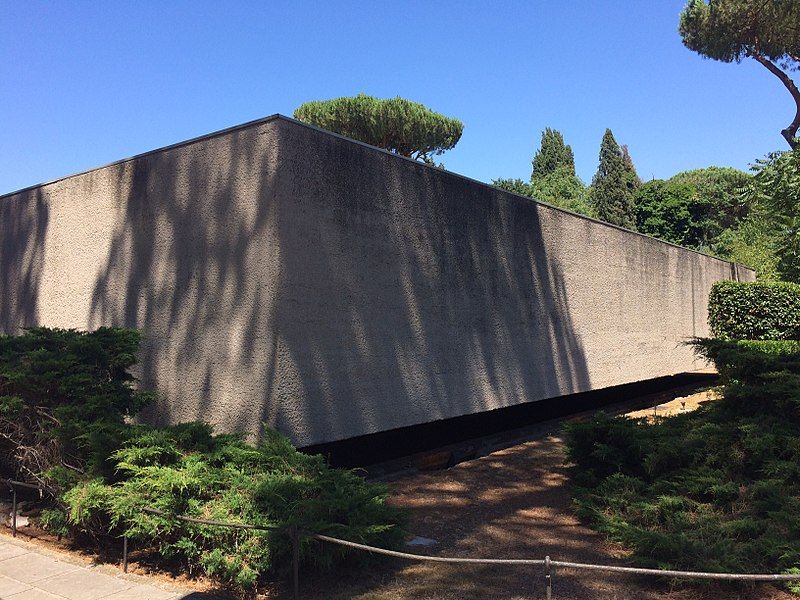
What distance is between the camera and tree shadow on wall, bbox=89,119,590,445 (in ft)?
21.7

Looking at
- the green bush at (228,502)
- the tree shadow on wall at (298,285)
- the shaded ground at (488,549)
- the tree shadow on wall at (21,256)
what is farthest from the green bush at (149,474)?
the tree shadow on wall at (21,256)

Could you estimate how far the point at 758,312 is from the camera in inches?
647

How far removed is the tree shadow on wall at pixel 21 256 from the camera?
9484 mm

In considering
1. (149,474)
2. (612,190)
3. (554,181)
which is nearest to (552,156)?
(554,181)

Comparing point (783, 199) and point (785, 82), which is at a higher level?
point (785, 82)

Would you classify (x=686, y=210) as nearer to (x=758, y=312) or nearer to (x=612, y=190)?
(x=612, y=190)

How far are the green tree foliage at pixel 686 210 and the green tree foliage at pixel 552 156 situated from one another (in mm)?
15931

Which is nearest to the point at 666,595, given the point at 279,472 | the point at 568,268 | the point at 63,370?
the point at 279,472

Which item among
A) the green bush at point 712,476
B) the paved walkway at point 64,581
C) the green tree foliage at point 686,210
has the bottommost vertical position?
the paved walkway at point 64,581

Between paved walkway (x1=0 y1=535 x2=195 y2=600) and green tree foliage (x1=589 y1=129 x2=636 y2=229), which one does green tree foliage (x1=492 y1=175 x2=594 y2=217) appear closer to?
green tree foliage (x1=589 y1=129 x2=636 y2=229)

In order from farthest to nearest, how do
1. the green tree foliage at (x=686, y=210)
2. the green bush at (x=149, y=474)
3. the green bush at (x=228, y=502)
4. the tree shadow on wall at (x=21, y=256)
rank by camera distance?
1. the green tree foliage at (x=686, y=210)
2. the tree shadow on wall at (x=21, y=256)
3. the green bush at (x=149, y=474)
4. the green bush at (x=228, y=502)

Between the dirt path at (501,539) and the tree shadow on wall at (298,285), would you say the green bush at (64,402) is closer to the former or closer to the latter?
the tree shadow on wall at (298,285)

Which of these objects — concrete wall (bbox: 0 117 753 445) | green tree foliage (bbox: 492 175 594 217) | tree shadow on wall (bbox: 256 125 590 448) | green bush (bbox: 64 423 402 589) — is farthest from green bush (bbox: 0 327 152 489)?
green tree foliage (bbox: 492 175 594 217)

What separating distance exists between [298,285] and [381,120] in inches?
1274
